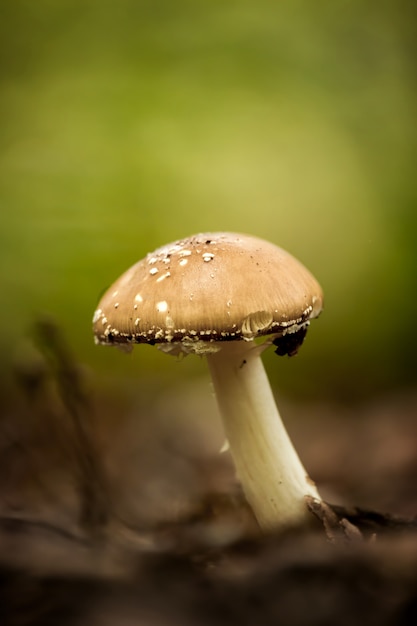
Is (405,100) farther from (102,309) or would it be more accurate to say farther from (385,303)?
(102,309)

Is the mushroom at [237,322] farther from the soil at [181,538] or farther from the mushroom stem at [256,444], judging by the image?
the soil at [181,538]

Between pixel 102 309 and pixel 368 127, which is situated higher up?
pixel 368 127

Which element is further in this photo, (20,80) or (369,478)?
(20,80)

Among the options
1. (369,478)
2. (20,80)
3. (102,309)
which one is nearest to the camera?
(102,309)

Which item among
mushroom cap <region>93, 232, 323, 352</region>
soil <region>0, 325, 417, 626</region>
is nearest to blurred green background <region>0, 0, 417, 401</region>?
soil <region>0, 325, 417, 626</region>

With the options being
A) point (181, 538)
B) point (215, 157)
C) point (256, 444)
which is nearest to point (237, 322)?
point (256, 444)

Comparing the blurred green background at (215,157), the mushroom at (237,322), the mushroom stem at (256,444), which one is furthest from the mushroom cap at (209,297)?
the blurred green background at (215,157)

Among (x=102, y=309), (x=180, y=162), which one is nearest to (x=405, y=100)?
(x=180, y=162)
